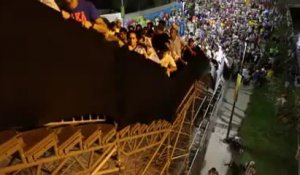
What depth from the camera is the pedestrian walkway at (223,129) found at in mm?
13280

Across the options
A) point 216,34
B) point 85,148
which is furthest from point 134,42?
point 216,34

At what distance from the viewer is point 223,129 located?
1636 centimetres

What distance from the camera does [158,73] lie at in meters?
4.74

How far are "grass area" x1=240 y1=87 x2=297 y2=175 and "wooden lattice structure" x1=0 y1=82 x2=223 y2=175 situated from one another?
25.1 ft

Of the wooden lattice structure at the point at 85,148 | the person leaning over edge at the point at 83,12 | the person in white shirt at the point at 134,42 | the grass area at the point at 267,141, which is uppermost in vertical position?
the person leaning over edge at the point at 83,12

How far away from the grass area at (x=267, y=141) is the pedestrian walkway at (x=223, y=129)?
311mm

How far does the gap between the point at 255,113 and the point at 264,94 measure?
260cm

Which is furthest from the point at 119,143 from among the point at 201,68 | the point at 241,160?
the point at 241,160

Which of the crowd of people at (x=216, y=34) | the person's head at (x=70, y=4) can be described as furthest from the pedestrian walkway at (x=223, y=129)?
the person's head at (x=70, y=4)

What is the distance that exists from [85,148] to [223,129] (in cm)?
1254

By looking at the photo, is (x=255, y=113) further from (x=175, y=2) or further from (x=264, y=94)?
A: (x=175, y=2)

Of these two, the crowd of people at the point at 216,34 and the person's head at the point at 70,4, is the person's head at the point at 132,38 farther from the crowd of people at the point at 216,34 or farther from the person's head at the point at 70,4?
the person's head at the point at 70,4

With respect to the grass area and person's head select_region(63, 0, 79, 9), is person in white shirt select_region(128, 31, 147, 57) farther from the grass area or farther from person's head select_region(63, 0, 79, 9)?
the grass area

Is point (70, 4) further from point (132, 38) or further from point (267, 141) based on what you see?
point (267, 141)
